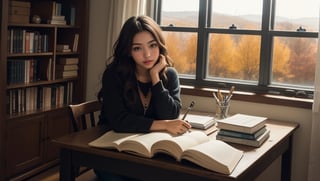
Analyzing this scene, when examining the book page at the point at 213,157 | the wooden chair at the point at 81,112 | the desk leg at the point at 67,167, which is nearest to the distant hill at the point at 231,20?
the wooden chair at the point at 81,112

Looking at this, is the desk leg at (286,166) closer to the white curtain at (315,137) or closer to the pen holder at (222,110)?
the white curtain at (315,137)

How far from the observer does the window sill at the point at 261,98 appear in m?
2.90

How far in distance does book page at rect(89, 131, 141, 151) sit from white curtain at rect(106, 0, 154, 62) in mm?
1498

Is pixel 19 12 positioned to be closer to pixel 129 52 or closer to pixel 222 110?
pixel 129 52

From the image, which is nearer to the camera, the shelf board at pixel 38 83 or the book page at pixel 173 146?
the book page at pixel 173 146

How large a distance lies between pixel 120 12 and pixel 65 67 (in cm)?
67

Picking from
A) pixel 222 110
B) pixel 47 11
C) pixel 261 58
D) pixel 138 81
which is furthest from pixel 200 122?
pixel 47 11

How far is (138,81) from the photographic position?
8.03 feet

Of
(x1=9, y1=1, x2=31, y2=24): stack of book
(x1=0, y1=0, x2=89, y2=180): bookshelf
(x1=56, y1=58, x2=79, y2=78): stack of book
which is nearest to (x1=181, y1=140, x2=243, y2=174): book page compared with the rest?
(x1=0, y1=0, x2=89, y2=180): bookshelf

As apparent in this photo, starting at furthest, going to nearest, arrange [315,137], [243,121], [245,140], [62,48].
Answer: [62,48], [315,137], [243,121], [245,140]

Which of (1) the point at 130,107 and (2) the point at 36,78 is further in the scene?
(2) the point at 36,78

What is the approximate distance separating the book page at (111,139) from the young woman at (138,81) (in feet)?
0.29

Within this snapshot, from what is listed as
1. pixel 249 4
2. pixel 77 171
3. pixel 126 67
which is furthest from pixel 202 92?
pixel 77 171

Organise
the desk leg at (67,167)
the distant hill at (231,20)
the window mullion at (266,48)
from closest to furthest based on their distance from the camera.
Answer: the desk leg at (67,167) → the distant hill at (231,20) → the window mullion at (266,48)
